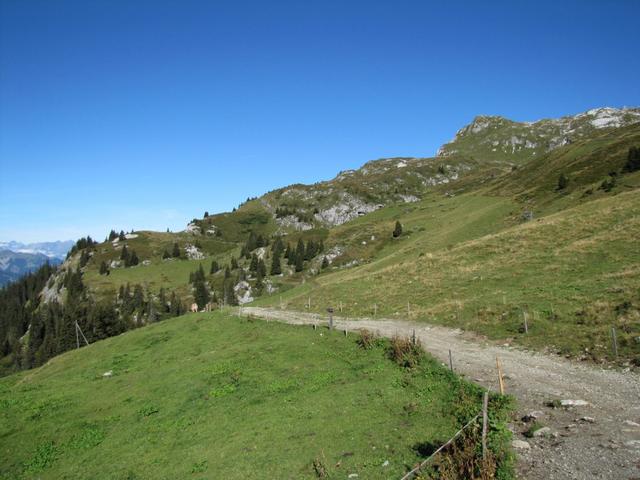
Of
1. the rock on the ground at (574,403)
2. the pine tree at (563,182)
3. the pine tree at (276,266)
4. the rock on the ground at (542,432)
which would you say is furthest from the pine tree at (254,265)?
the rock on the ground at (542,432)

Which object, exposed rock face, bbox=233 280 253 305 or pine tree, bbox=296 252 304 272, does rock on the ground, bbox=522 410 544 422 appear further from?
pine tree, bbox=296 252 304 272

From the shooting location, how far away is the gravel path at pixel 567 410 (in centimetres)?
1282

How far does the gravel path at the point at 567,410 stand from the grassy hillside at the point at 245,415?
1.64 metres

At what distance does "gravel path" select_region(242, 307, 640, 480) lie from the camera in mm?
12820

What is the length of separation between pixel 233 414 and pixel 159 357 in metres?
20.7

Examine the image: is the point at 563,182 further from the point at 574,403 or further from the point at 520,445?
the point at 520,445

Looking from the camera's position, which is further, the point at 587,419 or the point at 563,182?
the point at 563,182

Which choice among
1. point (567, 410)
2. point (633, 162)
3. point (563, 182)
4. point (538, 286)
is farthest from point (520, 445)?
point (563, 182)

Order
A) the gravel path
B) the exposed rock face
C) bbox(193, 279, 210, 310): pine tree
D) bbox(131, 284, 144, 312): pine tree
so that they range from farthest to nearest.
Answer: bbox(131, 284, 144, 312): pine tree, bbox(193, 279, 210, 310): pine tree, the exposed rock face, the gravel path

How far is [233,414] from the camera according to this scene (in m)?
23.3

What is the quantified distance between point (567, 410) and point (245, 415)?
15.6 m

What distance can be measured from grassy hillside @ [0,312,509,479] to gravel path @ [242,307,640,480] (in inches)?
64.6

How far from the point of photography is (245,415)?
894 inches

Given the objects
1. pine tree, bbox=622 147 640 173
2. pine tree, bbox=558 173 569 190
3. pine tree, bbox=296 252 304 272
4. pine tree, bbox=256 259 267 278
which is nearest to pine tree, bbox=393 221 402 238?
pine tree, bbox=296 252 304 272
